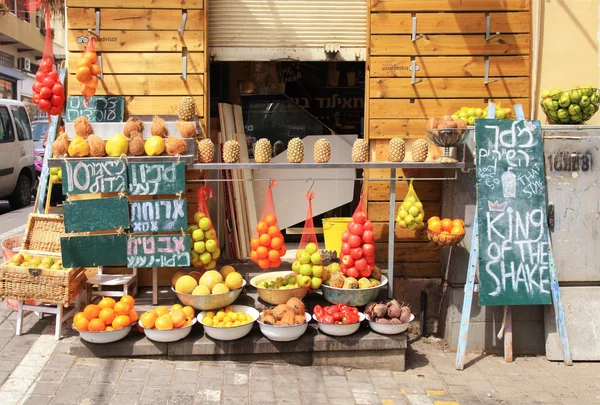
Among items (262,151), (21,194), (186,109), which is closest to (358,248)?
(262,151)

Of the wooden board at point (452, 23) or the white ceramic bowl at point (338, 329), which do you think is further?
the wooden board at point (452, 23)

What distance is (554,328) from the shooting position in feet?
19.7

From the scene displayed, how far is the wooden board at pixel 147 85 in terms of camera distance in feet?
21.3

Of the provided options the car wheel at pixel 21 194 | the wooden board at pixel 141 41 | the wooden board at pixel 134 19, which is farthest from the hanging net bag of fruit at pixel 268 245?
the car wheel at pixel 21 194

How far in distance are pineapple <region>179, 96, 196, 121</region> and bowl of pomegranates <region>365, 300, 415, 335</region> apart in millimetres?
2699

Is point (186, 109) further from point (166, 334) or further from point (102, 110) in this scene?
point (166, 334)

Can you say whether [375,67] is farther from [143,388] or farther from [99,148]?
[143,388]

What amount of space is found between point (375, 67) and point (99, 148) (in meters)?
3.09

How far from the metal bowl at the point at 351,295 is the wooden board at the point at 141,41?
9.92 feet

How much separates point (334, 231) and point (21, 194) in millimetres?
10360

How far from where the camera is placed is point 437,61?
660 cm

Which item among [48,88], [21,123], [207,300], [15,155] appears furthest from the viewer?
[21,123]

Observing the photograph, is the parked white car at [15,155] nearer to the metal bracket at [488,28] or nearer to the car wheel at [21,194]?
the car wheel at [21,194]

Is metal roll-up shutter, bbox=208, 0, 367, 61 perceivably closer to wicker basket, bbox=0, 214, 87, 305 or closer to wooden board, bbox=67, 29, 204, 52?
wooden board, bbox=67, 29, 204, 52
